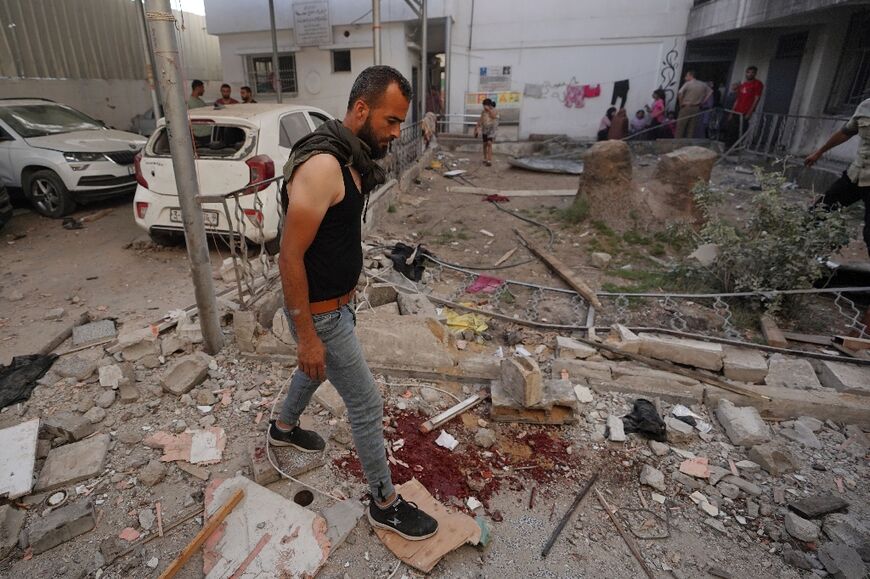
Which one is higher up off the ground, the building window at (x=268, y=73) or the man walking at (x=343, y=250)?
the building window at (x=268, y=73)

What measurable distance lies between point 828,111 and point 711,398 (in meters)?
11.3

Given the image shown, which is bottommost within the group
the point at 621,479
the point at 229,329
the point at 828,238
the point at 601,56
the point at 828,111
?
the point at 621,479

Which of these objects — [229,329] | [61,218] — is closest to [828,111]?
[229,329]

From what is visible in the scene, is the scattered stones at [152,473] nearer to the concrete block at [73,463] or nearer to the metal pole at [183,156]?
the concrete block at [73,463]

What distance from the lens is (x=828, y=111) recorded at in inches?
416

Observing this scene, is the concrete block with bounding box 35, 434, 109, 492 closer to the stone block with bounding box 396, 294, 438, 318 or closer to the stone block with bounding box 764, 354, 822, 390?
the stone block with bounding box 396, 294, 438, 318

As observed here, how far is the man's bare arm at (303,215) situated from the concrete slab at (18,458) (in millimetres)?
1810

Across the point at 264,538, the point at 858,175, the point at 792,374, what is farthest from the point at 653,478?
the point at 858,175

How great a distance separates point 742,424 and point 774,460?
0.30 meters

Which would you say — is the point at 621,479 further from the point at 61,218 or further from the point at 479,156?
the point at 479,156

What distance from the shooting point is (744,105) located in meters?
12.0

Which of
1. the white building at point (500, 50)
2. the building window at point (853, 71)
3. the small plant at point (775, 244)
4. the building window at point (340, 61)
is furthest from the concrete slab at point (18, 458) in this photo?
the building window at point (340, 61)

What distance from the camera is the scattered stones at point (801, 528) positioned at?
227cm

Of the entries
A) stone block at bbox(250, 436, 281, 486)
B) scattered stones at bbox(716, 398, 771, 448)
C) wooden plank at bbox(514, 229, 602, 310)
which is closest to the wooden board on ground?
stone block at bbox(250, 436, 281, 486)
